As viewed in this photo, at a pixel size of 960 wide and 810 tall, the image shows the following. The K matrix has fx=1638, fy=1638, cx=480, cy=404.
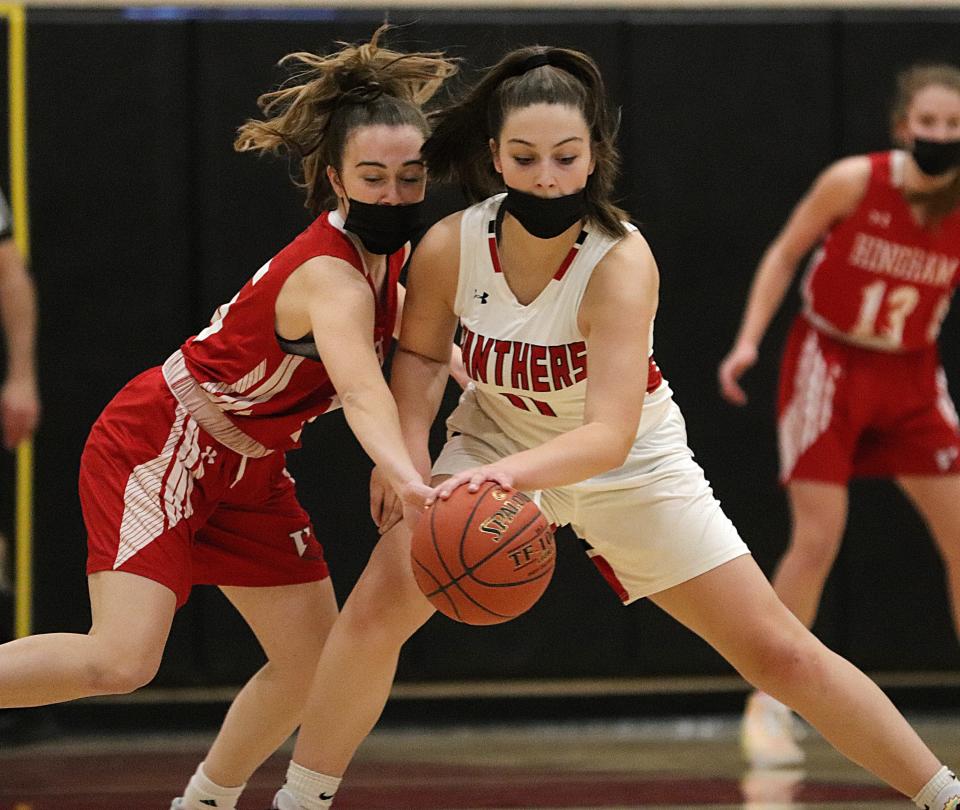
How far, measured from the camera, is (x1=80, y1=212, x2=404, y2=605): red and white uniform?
3.41m

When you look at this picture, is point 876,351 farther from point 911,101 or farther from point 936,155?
point 911,101

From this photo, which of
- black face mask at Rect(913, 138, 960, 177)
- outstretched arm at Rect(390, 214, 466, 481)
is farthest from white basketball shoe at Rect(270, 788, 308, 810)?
black face mask at Rect(913, 138, 960, 177)

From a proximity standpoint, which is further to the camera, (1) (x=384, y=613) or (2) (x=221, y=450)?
(2) (x=221, y=450)

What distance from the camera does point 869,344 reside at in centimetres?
531

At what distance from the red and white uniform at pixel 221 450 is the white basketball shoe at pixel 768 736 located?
6.98 feet

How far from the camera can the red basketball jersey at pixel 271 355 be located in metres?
3.40

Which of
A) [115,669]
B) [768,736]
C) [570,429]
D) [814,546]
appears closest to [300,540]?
[115,669]

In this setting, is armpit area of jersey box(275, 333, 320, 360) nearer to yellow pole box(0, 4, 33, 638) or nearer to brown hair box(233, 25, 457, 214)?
brown hair box(233, 25, 457, 214)

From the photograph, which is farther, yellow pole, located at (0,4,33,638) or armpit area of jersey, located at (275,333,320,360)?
yellow pole, located at (0,4,33,638)

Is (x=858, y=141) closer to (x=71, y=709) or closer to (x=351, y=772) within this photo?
(x=351, y=772)

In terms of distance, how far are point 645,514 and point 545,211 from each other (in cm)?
65

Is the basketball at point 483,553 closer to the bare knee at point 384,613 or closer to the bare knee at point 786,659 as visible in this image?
the bare knee at point 384,613

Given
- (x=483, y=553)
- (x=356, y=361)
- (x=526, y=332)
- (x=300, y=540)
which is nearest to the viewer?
(x=483, y=553)

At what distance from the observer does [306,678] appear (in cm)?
369
